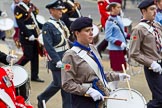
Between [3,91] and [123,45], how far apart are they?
3943 mm

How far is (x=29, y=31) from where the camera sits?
8477 millimetres

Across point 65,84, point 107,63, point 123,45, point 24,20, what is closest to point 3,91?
point 65,84

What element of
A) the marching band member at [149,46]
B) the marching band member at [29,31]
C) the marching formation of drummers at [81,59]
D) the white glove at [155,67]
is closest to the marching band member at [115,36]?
the marching formation of drummers at [81,59]

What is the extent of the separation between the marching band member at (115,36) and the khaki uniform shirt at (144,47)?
168cm

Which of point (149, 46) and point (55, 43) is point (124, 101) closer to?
point (149, 46)

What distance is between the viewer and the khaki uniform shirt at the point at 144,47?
19.0ft

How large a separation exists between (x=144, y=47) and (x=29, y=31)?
3153 mm

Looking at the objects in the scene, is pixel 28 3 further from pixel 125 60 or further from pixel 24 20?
pixel 125 60

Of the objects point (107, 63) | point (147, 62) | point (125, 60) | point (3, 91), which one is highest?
point (3, 91)

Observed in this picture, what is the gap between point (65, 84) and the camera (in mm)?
4551

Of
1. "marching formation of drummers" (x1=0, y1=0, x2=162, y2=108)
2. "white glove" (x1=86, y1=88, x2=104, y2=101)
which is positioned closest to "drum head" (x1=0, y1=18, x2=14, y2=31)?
"marching formation of drummers" (x1=0, y1=0, x2=162, y2=108)

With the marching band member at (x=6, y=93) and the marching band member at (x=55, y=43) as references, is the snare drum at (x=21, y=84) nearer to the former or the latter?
the marching band member at (x=55, y=43)

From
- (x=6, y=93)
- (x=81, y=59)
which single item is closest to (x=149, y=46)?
(x=81, y=59)

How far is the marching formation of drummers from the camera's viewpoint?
4535 millimetres
